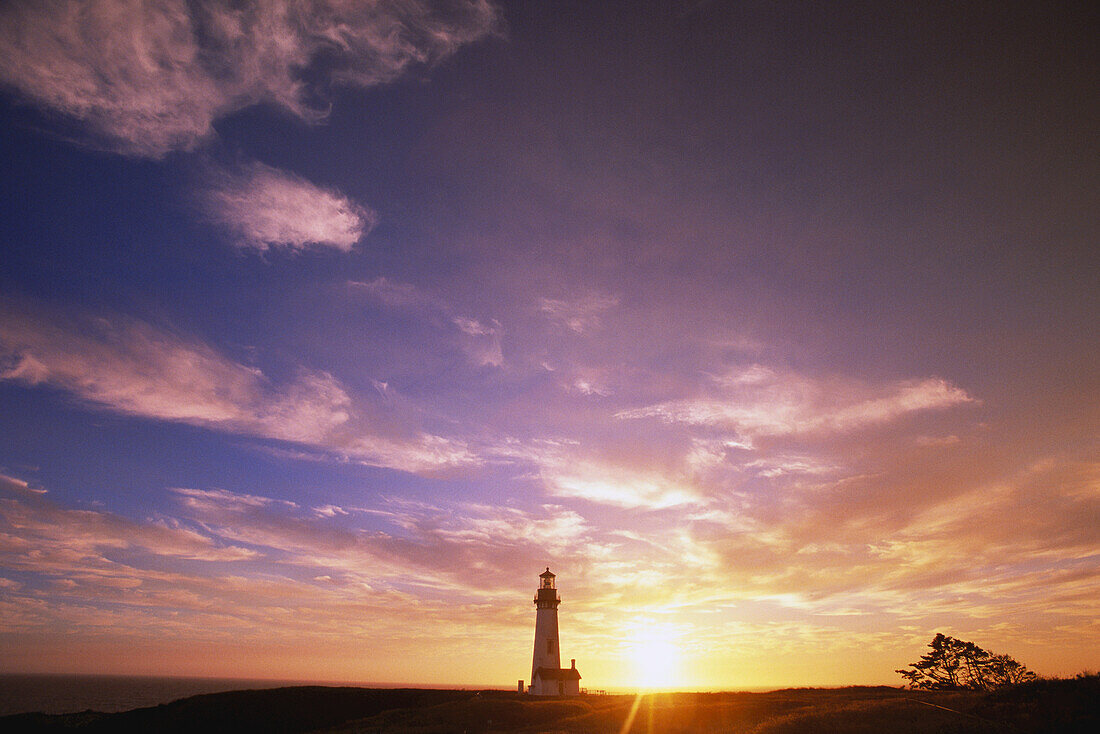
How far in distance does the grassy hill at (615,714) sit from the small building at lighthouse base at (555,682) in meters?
7.71

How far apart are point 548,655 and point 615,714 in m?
23.8

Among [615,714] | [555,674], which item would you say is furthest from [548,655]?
[615,714]

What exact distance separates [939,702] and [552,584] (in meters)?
37.8

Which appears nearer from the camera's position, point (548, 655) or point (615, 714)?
point (615, 714)

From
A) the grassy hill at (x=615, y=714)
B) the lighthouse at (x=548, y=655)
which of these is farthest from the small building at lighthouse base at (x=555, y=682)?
the grassy hill at (x=615, y=714)

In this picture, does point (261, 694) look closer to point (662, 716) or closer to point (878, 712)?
point (662, 716)

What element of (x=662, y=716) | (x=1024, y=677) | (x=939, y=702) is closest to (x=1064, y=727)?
(x=939, y=702)

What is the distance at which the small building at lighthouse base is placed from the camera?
55.2 metres

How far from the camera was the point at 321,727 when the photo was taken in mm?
39156

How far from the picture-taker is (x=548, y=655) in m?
57.1

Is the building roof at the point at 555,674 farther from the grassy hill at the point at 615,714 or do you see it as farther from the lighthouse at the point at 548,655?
the grassy hill at the point at 615,714

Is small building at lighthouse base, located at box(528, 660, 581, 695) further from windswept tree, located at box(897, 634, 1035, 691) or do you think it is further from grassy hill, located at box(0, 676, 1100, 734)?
windswept tree, located at box(897, 634, 1035, 691)

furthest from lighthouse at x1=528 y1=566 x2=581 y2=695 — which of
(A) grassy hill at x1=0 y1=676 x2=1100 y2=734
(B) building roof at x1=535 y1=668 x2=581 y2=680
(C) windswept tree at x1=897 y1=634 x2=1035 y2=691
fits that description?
(C) windswept tree at x1=897 y1=634 x2=1035 y2=691

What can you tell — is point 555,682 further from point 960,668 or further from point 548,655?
point 960,668
